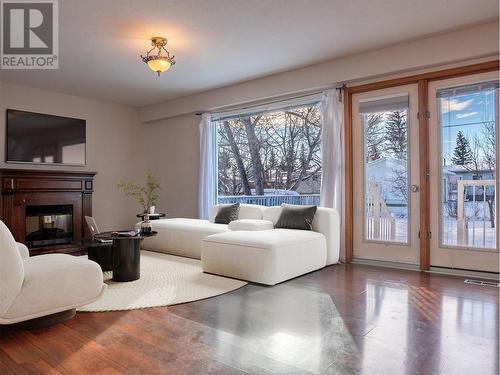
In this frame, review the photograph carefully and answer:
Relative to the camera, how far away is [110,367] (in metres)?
1.83

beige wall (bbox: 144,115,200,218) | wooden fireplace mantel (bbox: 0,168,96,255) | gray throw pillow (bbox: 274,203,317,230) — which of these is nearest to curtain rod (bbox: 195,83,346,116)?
beige wall (bbox: 144,115,200,218)

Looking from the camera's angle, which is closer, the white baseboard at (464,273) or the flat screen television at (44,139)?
the white baseboard at (464,273)

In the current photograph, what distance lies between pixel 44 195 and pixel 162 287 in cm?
351

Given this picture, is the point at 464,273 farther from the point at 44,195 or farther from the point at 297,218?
the point at 44,195

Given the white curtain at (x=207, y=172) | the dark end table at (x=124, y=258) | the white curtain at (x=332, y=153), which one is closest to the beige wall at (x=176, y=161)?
the white curtain at (x=207, y=172)

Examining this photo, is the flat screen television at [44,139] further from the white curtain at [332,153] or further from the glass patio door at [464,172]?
the glass patio door at [464,172]

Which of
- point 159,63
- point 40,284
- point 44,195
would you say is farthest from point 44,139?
point 40,284

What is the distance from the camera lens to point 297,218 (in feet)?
14.0

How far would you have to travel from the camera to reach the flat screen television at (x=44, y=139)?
18.4 feet

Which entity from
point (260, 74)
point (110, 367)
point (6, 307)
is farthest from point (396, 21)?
point (6, 307)

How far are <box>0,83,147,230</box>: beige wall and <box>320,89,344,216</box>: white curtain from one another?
4.19 meters

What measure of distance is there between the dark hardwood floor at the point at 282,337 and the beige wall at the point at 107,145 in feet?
15.0

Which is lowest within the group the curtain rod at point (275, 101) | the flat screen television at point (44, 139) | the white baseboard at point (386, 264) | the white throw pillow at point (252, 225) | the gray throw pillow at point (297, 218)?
the white baseboard at point (386, 264)

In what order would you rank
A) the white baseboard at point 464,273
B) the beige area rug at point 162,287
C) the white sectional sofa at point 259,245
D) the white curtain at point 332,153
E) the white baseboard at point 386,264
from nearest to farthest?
the beige area rug at point 162,287, the white sectional sofa at point 259,245, the white baseboard at point 464,273, the white baseboard at point 386,264, the white curtain at point 332,153
